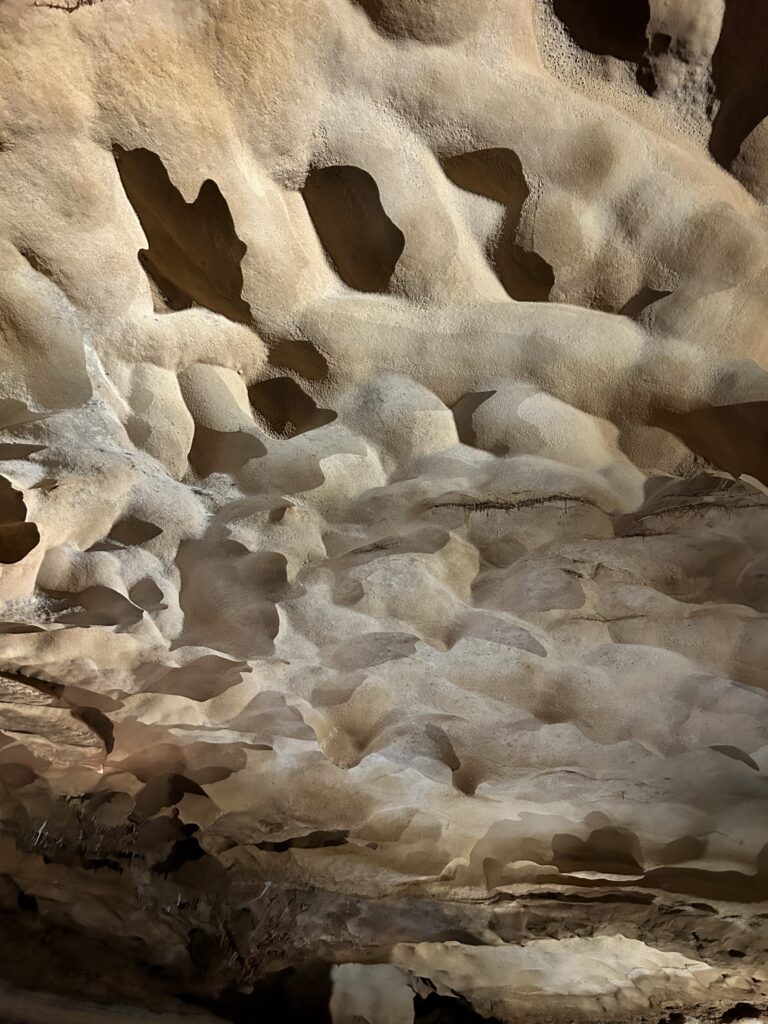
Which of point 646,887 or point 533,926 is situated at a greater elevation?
point 646,887

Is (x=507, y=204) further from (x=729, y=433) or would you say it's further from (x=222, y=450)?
(x=222, y=450)

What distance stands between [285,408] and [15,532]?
541 mm

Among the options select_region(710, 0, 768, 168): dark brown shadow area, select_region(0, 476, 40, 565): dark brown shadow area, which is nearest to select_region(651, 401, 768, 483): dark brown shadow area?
select_region(710, 0, 768, 168): dark brown shadow area

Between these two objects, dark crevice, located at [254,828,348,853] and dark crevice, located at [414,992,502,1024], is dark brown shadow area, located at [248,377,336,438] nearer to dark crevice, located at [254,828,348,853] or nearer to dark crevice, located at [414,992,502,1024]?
dark crevice, located at [254,828,348,853]

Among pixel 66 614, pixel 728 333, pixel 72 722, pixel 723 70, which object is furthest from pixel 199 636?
pixel 723 70

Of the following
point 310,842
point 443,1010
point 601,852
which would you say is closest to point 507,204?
point 601,852

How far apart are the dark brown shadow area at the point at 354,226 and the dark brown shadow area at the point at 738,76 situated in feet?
1.21

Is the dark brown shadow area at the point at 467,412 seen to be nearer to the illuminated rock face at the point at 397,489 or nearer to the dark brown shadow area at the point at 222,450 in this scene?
the illuminated rock face at the point at 397,489

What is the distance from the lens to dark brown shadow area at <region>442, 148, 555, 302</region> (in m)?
0.97

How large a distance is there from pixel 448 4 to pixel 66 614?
1.14m

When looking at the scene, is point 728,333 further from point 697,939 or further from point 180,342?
point 697,939

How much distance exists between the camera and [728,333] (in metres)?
1.01

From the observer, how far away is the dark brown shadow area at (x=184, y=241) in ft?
3.18

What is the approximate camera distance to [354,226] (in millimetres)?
1023
